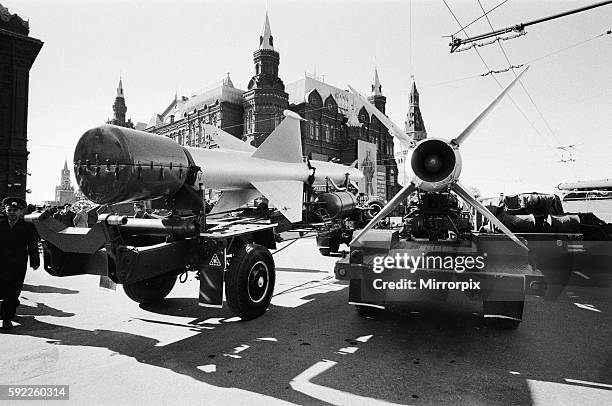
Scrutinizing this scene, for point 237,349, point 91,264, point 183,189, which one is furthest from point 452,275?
point 91,264

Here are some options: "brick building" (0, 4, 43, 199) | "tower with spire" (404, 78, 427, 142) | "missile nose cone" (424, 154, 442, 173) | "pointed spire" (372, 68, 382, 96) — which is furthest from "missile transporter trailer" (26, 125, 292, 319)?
"tower with spire" (404, 78, 427, 142)

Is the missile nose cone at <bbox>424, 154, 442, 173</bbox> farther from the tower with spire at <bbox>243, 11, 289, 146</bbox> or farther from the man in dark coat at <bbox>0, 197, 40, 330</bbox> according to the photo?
the tower with spire at <bbox>243, 11, 289, 146</bbox>

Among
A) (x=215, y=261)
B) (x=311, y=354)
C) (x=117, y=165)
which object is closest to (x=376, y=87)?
(x=215, y=261)

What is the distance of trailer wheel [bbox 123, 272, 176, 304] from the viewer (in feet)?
18.8

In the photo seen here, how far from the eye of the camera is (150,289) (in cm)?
589

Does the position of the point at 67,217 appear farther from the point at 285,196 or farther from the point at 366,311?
the point at 366,311

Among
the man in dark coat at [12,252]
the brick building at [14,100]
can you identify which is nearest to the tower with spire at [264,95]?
the brick building at [14,100]

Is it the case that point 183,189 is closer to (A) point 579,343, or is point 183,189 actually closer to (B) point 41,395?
(B) point 41,395

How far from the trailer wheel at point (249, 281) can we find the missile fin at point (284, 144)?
2.78 m

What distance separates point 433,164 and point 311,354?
2614mm

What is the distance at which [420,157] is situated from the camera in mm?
4656

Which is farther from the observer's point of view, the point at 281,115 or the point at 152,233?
the point at 281,115

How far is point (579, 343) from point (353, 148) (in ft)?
154

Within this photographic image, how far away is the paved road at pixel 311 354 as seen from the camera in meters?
3.06
